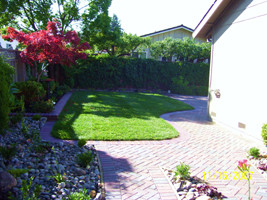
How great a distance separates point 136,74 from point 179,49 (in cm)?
457

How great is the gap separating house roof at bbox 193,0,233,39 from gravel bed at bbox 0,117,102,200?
21.5 ft

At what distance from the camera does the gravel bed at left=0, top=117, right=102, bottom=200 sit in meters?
3.26

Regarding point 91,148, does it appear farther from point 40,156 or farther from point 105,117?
point 105,117

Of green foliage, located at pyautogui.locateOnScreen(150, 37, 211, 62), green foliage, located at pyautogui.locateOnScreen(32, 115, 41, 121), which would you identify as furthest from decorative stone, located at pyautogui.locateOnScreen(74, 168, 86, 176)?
green foliage, located at pyautogui.locateOnScreen(150, 37, 211, 62)

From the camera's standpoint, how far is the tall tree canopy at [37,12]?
50.4ft

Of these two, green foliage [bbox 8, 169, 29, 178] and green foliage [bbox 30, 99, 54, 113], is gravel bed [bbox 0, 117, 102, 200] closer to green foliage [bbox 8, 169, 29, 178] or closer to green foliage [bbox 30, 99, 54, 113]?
green foliage [bbox 8, 169, 29, 178]

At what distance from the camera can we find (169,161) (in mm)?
5004

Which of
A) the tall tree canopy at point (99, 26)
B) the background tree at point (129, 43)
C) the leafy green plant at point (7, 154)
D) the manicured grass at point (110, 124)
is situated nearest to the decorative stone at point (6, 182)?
the leafy green plant at point (7, 154)

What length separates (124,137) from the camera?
6387 millimetres

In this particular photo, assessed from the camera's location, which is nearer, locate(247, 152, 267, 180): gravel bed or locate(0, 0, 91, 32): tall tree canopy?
locate(247, 152, 267, 180): gravel bed

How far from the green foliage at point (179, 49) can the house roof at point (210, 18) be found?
31.1 feet

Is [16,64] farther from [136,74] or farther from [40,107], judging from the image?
[136,74]

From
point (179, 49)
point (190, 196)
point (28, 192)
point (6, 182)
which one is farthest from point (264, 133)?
point (179, 49)

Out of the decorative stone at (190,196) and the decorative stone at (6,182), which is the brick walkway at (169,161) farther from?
the decorative stone at (6,182)
